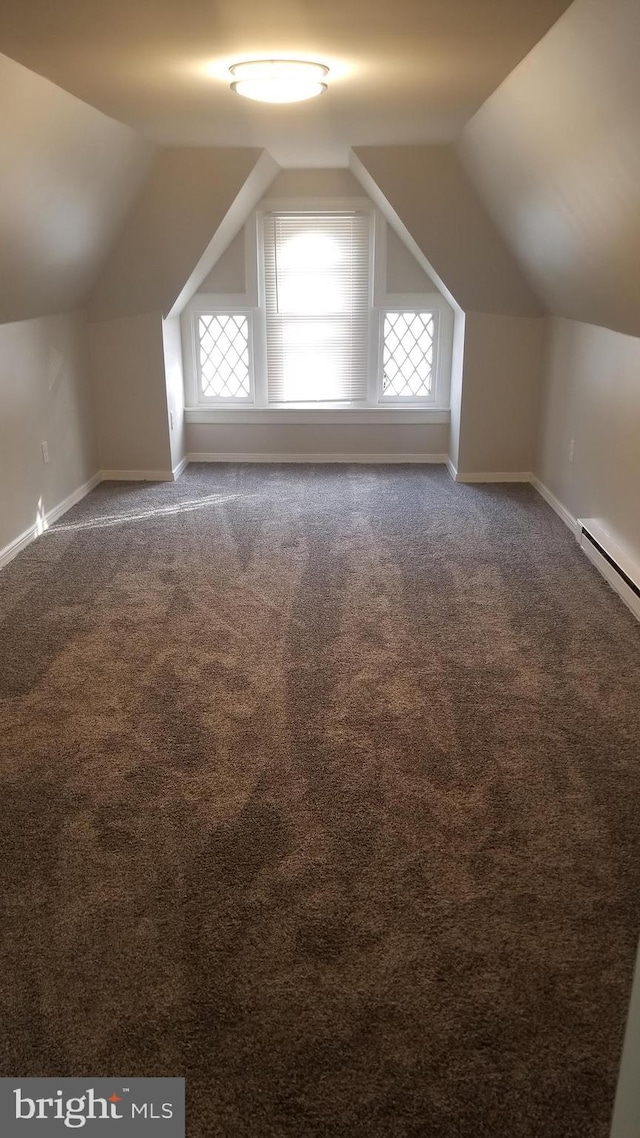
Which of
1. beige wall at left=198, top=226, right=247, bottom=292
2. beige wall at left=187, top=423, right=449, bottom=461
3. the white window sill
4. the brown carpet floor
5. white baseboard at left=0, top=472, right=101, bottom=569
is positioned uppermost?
beige wall at left=198, top=226, right=247, bottom=292

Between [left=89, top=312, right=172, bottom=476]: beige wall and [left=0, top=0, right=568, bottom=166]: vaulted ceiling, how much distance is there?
1.70 metres

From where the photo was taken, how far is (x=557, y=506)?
4.93 m

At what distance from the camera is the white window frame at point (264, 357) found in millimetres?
5695

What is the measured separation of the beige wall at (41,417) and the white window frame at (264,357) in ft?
2.95

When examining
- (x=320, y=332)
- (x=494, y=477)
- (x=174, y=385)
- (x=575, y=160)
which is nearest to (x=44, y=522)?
(x=174, y=385)

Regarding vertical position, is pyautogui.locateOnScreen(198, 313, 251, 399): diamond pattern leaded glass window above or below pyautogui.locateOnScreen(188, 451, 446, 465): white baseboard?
above

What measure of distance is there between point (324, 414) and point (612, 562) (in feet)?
8.96

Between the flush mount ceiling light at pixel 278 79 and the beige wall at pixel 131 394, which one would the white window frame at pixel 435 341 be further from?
the flush mount ceiling light at pixel 278 79

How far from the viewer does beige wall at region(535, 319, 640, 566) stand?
376 centimetres

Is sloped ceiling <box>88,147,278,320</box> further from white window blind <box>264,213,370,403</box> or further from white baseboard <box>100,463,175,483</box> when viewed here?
white baseboard <box>100,463,175,483</box>

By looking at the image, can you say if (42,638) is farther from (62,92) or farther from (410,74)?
(410,74)

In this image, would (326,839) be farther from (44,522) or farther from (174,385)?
(174,385)

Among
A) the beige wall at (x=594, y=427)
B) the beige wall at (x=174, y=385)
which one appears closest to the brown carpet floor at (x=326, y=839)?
the beige wall at (x=594, y=427)

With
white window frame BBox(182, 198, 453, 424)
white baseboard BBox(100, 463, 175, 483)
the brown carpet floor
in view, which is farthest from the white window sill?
the brown carpet floor
